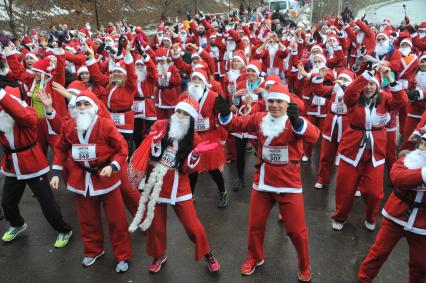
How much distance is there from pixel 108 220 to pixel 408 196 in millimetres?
2997

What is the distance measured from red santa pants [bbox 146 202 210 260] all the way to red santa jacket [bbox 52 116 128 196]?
60cm

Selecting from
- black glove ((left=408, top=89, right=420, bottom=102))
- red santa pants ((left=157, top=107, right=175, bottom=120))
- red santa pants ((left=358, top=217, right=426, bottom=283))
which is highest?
black glove ((left=408, top=89, right=420, bottom=102))

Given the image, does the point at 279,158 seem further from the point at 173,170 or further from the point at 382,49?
the point at 382,49

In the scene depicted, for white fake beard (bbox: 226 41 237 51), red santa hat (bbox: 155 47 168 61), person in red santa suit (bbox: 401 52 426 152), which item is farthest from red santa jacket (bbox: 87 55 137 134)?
white fake beard (bbox: 226 41 237 51)

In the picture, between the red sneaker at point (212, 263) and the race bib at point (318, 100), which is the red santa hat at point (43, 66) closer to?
the red sneaker at point (212, 263)

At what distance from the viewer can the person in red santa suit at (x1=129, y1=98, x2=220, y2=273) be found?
12.5 ft

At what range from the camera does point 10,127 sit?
4309 millimetres

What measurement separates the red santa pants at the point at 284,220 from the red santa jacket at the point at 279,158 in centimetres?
11

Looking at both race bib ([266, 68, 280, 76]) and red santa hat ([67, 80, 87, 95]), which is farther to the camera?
race bib ([266, 68, 280, 76])

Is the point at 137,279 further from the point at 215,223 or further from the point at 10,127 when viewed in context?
the point at 10,127

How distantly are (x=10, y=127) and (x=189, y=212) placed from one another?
230 cm

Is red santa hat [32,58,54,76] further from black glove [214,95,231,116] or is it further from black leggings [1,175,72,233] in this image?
black glove [214,95,231,116]

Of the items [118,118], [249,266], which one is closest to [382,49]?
[118,118]

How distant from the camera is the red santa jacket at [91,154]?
3.89 m
